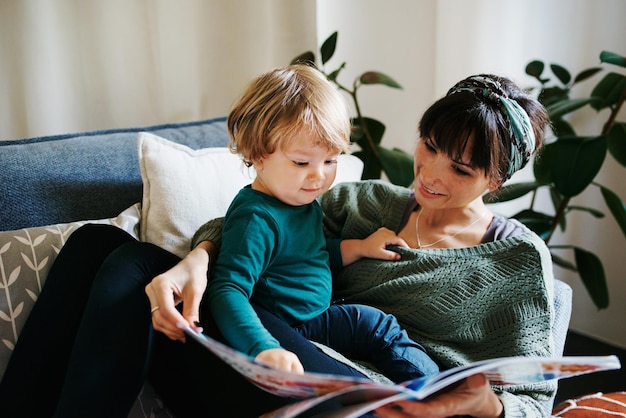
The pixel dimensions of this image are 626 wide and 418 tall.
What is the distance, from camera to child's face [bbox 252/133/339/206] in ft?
3.56

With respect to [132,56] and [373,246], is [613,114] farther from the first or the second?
[132,56]

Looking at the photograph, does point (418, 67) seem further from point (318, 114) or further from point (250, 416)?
point (250, 416)

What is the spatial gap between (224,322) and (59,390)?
36 centimetres

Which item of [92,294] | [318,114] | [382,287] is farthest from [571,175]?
[92,294]

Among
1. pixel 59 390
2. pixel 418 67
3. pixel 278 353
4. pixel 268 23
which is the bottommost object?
pixel 59 390

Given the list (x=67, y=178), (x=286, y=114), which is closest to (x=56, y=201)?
(x=67, y=178)

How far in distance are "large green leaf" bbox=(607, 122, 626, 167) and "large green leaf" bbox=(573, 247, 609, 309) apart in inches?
11.9

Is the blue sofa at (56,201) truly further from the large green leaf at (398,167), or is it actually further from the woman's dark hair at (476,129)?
the large green leaf at (398,167)

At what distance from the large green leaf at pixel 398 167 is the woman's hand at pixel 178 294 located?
90cm

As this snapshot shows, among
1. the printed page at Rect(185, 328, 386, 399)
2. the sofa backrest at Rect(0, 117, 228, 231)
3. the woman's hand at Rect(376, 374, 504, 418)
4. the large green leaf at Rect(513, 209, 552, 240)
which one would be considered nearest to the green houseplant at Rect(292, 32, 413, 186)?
the large green leaf at Rect(513, 209, 552, 240)

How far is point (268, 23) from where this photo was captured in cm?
213

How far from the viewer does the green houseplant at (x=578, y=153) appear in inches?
64.6

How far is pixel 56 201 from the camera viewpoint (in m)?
1.35

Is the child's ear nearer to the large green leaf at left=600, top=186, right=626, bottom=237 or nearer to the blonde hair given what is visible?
the blonde hair
